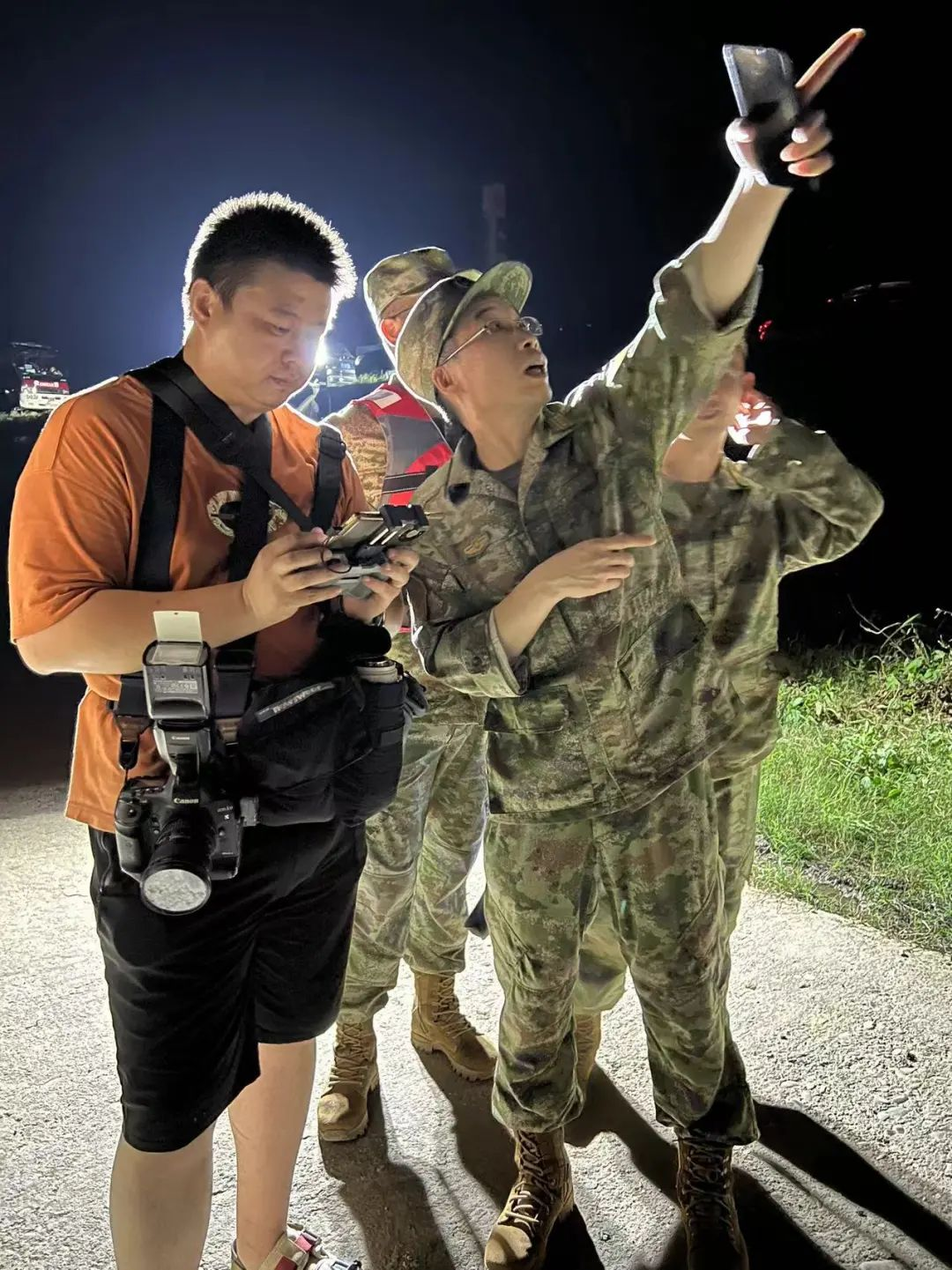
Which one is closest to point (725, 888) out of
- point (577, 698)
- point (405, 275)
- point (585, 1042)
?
point (585, 1042)

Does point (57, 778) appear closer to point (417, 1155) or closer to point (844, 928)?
point (417, 1155)

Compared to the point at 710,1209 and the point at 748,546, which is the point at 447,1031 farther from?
the point at 748,546

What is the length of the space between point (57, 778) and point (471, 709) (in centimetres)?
356

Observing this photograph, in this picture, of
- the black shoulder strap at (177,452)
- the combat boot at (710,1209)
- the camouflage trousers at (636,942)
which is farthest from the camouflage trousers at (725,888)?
the black shoulder strap at (177,452)

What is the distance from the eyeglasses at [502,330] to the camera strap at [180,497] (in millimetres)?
435

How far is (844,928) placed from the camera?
3348 mm

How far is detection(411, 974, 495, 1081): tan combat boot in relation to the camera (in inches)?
106

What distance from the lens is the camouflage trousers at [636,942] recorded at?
1863mm

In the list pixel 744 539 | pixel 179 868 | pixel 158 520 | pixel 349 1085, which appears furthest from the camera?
pixel 349 1085

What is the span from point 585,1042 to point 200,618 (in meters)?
1.72

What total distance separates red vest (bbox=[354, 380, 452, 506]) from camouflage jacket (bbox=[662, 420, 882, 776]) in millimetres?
754

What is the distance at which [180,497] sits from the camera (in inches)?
57.0

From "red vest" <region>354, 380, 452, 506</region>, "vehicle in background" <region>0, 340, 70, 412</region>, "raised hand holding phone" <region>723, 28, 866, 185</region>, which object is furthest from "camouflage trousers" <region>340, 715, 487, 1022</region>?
"vehicle in background" <region>0, 340, 70, 412</region>

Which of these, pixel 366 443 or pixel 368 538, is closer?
pixel 368 538
